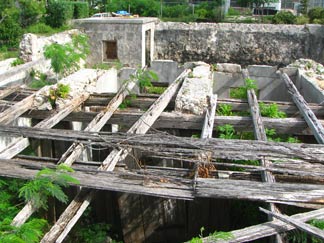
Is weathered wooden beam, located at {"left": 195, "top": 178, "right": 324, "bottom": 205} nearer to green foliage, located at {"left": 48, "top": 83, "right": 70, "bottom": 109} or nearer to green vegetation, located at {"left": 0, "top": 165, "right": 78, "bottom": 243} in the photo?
green vegetation, located at {"left": 0, "top": 165, "right": 78, "bottom": 243}

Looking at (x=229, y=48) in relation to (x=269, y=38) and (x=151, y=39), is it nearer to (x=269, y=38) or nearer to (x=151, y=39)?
(x=269, y=38)

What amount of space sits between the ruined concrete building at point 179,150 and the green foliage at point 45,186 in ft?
0.43

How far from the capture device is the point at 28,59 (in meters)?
11.7

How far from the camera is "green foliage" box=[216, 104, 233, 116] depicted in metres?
7.96

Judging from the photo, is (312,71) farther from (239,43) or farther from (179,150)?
(179,150)

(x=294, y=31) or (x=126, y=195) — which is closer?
(x=126, y=195)

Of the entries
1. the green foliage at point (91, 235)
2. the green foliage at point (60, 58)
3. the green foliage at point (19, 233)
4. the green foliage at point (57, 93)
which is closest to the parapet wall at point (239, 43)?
the green foliage at point (60, 58)

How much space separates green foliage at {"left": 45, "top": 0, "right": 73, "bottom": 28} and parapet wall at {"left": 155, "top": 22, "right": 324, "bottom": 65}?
436 cm

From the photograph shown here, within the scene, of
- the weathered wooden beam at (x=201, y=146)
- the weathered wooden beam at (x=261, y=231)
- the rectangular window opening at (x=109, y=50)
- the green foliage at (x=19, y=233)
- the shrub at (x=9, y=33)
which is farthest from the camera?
the rectangular window opening at (x=109, y=50)

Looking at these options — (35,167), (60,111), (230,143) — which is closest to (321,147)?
(230,143)

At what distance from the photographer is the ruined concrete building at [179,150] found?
4.45 metres

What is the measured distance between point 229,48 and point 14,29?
9598mm

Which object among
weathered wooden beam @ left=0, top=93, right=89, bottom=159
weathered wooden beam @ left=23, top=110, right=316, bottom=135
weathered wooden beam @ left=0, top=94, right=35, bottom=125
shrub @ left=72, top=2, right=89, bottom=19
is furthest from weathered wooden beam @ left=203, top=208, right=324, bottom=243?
shrub @ left=72, top=2, right=89, bottom=19

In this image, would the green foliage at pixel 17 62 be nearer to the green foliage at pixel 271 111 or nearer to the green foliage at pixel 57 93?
the green foliage at pixel 57 93
